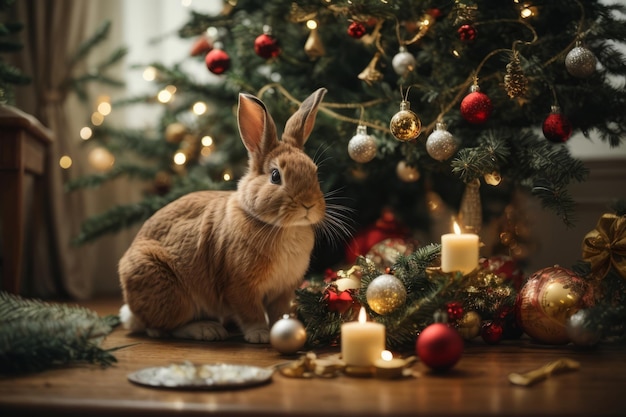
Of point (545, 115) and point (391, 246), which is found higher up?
point (545, 115)

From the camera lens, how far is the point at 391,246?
257 centimetres

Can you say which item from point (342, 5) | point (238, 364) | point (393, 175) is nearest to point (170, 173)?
point (393, 175)

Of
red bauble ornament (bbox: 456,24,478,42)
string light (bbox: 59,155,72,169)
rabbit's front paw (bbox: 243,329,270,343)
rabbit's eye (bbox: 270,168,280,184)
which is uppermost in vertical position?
red bauble ornament (bbox: 456,24,478,42)

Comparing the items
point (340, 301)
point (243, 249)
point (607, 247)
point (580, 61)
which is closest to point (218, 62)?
point (243, 249)

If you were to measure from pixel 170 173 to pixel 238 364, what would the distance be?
174 cm

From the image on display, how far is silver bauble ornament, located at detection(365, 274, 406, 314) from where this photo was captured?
1.85 m

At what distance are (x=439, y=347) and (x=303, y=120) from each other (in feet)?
2.77

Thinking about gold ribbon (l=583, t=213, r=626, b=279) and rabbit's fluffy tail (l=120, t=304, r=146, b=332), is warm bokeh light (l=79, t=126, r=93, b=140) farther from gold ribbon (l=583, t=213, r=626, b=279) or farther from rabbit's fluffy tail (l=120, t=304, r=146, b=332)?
gold ribbon (l=583, t=213, r=626, b=279)

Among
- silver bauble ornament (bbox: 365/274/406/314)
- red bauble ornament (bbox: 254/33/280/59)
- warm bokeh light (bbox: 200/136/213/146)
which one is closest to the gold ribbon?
silver bauble ornament (bbox: 365/274/406/314)

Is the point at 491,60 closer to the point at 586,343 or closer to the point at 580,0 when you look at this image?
the point at 580,0

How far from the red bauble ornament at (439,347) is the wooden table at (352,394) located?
0.13ft

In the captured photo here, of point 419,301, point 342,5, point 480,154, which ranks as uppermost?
point 342,5

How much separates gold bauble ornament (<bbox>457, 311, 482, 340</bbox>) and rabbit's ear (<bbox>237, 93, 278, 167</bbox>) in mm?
795

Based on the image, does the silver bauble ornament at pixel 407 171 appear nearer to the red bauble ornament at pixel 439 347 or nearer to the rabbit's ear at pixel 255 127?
the rabbit's ear at pixel 255 127
